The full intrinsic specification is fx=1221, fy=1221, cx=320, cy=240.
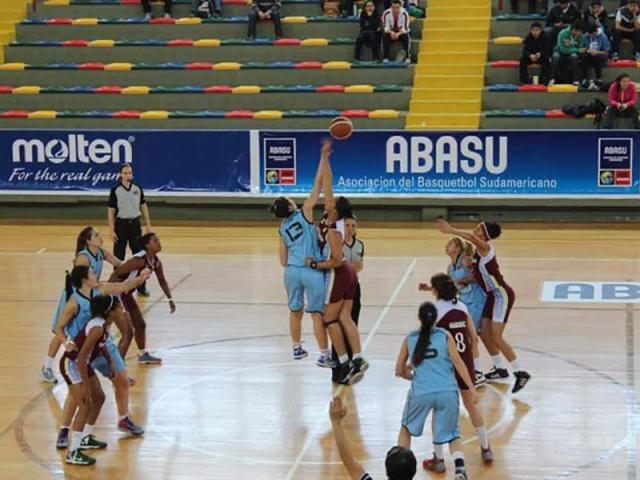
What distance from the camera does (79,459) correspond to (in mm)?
10188

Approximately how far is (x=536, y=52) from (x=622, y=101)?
261 cm

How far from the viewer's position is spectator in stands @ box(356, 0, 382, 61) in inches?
1021

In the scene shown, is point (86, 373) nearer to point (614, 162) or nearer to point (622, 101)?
point (614, 162)

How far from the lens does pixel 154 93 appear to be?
85.7 feet

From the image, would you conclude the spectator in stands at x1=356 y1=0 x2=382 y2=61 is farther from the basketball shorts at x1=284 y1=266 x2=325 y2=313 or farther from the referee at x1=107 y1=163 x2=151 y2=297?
the basketball shorts at x1=284 y1=266 x2=325 y2=313

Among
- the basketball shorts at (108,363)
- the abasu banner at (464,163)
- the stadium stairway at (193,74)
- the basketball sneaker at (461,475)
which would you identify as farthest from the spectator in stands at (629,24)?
the basketball sneaker at (461,475)

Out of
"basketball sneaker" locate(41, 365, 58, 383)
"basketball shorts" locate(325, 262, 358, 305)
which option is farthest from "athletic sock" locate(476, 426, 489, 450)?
"basketball sneaker" locate(41, 365, 58, 383)

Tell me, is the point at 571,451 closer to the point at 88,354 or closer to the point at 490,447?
the point at 490,447

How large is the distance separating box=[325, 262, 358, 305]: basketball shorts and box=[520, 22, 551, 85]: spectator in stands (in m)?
13.4

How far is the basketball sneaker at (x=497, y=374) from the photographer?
1252 centimetres

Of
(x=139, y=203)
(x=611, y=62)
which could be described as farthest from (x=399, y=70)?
(x=139, y=203)

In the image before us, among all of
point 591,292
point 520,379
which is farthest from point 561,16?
point 520,379

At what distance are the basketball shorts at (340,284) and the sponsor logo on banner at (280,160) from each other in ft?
34.6

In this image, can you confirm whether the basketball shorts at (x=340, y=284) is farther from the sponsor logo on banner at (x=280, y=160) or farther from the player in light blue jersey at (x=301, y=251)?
the sponsor logo on banner at (x=280, y=160)
